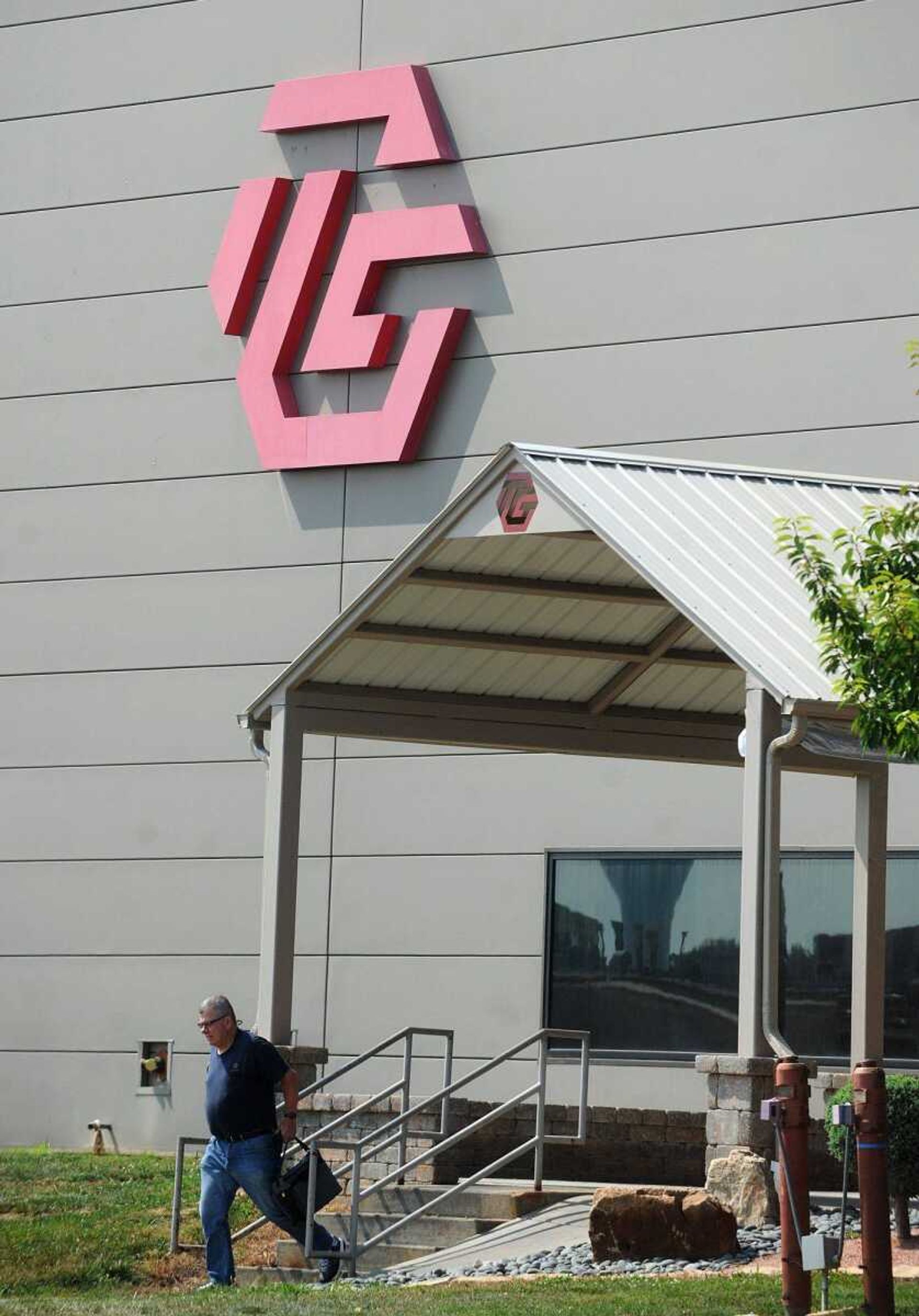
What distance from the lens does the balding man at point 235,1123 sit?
1373 cm

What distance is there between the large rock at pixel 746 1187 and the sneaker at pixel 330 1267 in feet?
7.75

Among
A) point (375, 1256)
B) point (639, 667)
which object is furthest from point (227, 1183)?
point (639, 667)

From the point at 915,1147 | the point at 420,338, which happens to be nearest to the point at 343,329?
the point at 420,338

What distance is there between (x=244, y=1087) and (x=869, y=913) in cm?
435

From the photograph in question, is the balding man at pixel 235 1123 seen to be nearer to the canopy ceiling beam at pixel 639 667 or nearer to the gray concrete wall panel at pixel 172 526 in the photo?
the canopy ceiling beam at pixel 639 667

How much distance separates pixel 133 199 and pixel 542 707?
10509mm

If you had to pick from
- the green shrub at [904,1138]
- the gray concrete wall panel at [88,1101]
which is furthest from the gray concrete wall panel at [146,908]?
the green shrub at [904,1138]

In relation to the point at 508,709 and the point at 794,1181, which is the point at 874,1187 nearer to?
the point at 794,1181

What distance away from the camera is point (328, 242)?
24.7 meters

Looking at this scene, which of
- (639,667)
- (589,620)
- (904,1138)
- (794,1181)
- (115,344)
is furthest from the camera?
(115,344)

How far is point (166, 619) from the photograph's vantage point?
25219mm

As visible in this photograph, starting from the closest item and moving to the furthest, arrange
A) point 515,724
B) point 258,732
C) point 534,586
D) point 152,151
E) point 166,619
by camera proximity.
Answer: point 534,586 → point 258,732 → point 515,724 → point 166,619 → point 152,151

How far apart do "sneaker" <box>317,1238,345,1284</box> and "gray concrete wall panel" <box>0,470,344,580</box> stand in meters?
10.9

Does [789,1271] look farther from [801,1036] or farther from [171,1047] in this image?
[171,1047]
